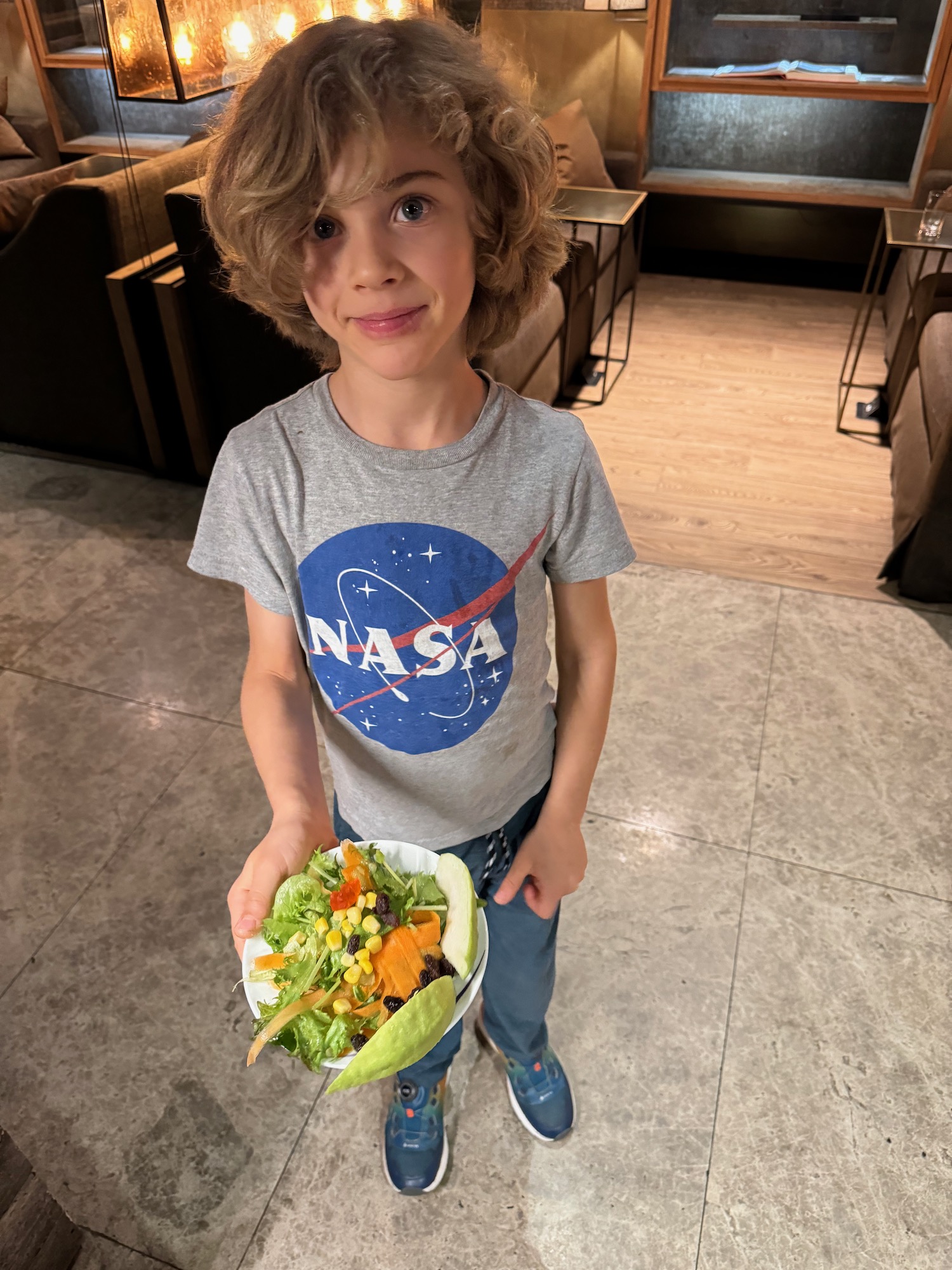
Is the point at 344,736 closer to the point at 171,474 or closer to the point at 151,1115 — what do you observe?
the point at 151,1115

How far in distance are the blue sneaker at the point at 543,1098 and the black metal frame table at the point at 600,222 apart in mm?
2453

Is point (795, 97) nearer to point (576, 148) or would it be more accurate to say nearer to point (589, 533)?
point (576, 148)

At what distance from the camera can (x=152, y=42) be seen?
2.33 meters

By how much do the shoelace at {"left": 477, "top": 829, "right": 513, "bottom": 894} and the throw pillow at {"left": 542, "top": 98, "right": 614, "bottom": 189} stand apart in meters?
3.53

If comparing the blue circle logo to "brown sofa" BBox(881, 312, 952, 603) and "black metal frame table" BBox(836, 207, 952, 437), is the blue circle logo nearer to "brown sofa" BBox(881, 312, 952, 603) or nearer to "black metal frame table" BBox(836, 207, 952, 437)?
"brown sofa" BBox(881, 312, 952, 603)

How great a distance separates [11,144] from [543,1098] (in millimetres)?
2824

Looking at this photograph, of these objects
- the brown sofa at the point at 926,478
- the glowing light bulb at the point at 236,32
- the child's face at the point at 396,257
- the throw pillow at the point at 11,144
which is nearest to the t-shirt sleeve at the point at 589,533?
the child's face at the point at 396,257

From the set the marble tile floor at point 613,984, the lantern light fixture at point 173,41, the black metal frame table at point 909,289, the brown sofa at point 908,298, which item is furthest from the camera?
the brown sofa at point 908,298

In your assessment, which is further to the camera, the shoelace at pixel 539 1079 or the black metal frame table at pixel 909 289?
the black metal frame table at pixel 909 289

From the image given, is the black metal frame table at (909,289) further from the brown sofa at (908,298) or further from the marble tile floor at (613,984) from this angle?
the marble tile floor at (613,984)

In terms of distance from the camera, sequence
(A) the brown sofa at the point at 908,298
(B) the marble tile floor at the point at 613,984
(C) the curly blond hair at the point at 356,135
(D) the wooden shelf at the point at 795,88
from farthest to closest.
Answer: (D) the wooden shelf at the point at 795,88
(A) the brown sofa at the point at 908,298
(B) the marble tile floor at the point at 613,984
(C) the curly blond hair at the point at 356,135

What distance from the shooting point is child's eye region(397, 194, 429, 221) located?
0.73 metres

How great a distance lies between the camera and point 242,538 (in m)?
0.89

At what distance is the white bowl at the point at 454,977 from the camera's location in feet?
2.82
